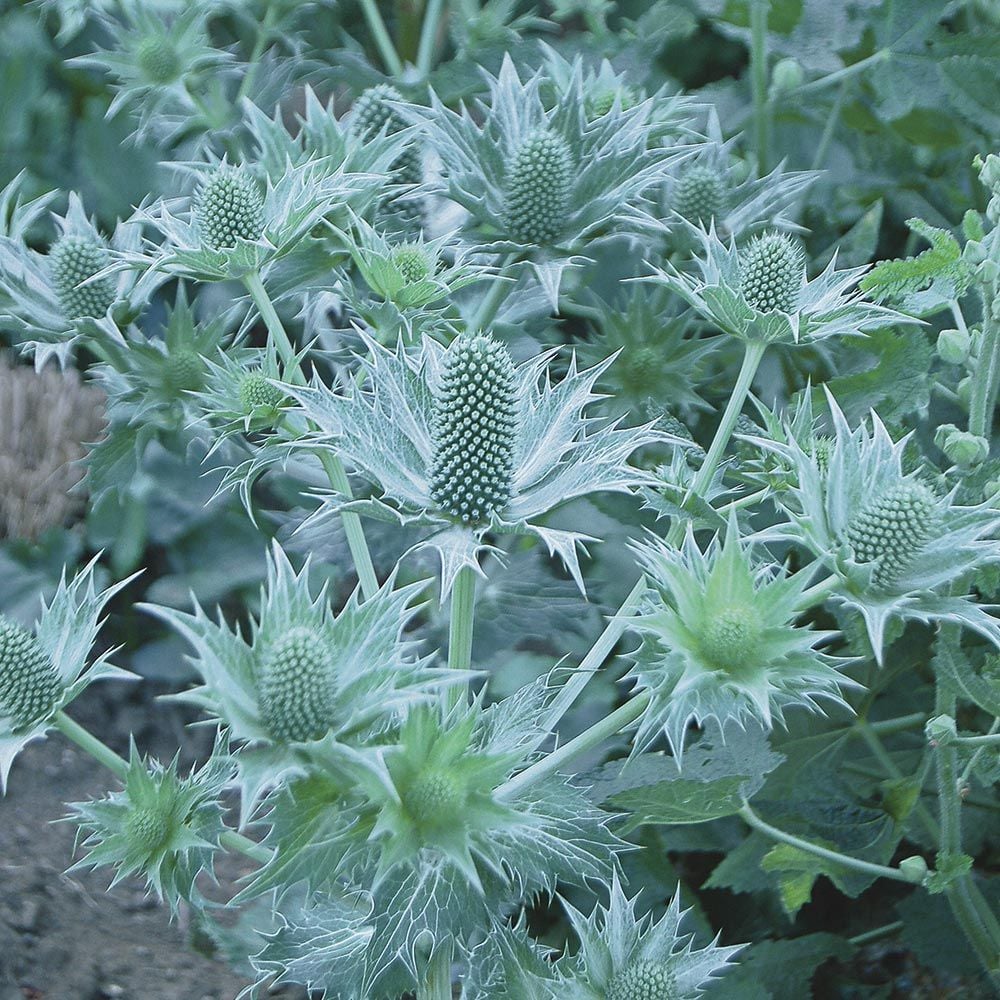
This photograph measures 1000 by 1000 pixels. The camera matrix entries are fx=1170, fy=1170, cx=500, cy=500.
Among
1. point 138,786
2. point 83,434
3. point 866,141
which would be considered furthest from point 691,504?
point 83,434

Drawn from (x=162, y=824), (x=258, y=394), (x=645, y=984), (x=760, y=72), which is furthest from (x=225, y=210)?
(x=760, y=72)

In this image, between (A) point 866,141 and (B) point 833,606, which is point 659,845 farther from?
(A) point 866,141

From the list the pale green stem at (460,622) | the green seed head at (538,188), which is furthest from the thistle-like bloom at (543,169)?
the pale green stem at (460,622)

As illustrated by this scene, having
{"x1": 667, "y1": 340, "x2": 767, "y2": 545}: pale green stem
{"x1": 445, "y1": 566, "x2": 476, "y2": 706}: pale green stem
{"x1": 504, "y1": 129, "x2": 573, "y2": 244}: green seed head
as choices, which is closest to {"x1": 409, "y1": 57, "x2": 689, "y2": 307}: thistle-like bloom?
{"x1": 504, "y1": 129, "x2": 573, "y2": 244}: green seed head

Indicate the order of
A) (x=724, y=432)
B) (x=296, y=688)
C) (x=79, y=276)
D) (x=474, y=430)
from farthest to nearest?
(x=79, y=276) → (x=724, y=432) → (x=474, y=430) → (x=296, y=688)

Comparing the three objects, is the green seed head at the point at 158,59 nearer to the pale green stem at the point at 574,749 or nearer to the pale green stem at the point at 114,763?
the pale green stem at the point at 114,763

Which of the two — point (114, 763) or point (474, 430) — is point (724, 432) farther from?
point (114, 763)
